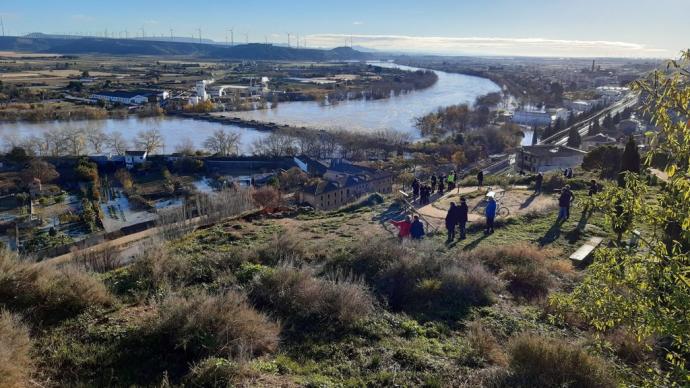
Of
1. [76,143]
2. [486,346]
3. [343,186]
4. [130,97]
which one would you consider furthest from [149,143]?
[486,346]

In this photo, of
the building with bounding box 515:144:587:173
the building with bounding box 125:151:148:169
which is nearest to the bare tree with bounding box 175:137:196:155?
the building with bounding box 125:151:148:169

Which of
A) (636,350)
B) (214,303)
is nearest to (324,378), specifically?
(214,303)

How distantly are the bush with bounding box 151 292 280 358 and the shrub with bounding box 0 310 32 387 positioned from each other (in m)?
0.99

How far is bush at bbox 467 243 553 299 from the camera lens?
6.48 m

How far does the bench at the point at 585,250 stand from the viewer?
24.6 ft

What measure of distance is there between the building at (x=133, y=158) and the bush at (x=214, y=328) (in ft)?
97.0

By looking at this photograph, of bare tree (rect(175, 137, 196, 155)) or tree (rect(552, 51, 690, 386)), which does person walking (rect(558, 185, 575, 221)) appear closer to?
tree (rect(552, 51, 690, 386))

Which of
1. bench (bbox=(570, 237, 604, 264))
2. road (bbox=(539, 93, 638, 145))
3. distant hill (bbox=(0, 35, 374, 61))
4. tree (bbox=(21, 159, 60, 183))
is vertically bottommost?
tree (bbox=(21, 159, 60, 183))

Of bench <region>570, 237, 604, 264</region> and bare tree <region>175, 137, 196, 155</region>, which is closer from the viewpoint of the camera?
bench <region>570, 237, 604, 264</region>

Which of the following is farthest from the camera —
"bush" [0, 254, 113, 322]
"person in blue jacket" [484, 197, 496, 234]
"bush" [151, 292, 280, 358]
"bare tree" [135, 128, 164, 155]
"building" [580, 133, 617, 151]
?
"bare tree" [135, 128, 164, 155]

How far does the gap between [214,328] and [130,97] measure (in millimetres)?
62238

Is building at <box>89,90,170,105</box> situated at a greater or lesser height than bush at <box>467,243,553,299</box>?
lesser

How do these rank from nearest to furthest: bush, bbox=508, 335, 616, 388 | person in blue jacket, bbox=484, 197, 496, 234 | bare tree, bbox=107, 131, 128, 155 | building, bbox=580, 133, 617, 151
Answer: bush, bbox=508, 335, 616, 388 → person in blue jacket, bbox=484, 197, 496, 234 → building, bbox=580, 133, 617, 151 → bare tree, bbox=107, 131, 128, 155

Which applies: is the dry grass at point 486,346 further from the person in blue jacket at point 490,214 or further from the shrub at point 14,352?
the person in blue jacket at point 490,214
